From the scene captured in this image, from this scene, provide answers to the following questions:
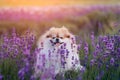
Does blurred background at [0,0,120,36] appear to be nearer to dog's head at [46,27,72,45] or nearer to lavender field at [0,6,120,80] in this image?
lavender field at [0,6,120,80]

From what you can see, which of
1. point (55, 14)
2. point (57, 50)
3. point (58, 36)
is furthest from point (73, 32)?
point (57, 50)

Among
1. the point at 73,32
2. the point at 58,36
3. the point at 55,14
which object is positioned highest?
the point at 55,14

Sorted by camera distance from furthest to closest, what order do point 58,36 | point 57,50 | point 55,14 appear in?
point 55,14, point 58,36, point 57,50

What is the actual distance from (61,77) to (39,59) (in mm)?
368

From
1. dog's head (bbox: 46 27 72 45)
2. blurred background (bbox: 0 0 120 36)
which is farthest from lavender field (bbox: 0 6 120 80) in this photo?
dog's head (bbox: 46 27 72 45)

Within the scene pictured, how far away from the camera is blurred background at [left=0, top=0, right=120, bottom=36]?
4629 mm

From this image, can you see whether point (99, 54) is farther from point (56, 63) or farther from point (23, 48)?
point (23, 48)

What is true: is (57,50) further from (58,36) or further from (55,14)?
(55,14)

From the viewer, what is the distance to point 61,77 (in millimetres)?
3039

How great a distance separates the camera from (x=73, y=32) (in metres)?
5.22

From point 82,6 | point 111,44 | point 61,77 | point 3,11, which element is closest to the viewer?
point 61,77

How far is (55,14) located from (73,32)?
0.34 meters

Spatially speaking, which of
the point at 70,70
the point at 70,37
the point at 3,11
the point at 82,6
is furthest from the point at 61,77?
the point at 82,6

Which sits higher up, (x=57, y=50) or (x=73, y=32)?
(x=73, y=32)
